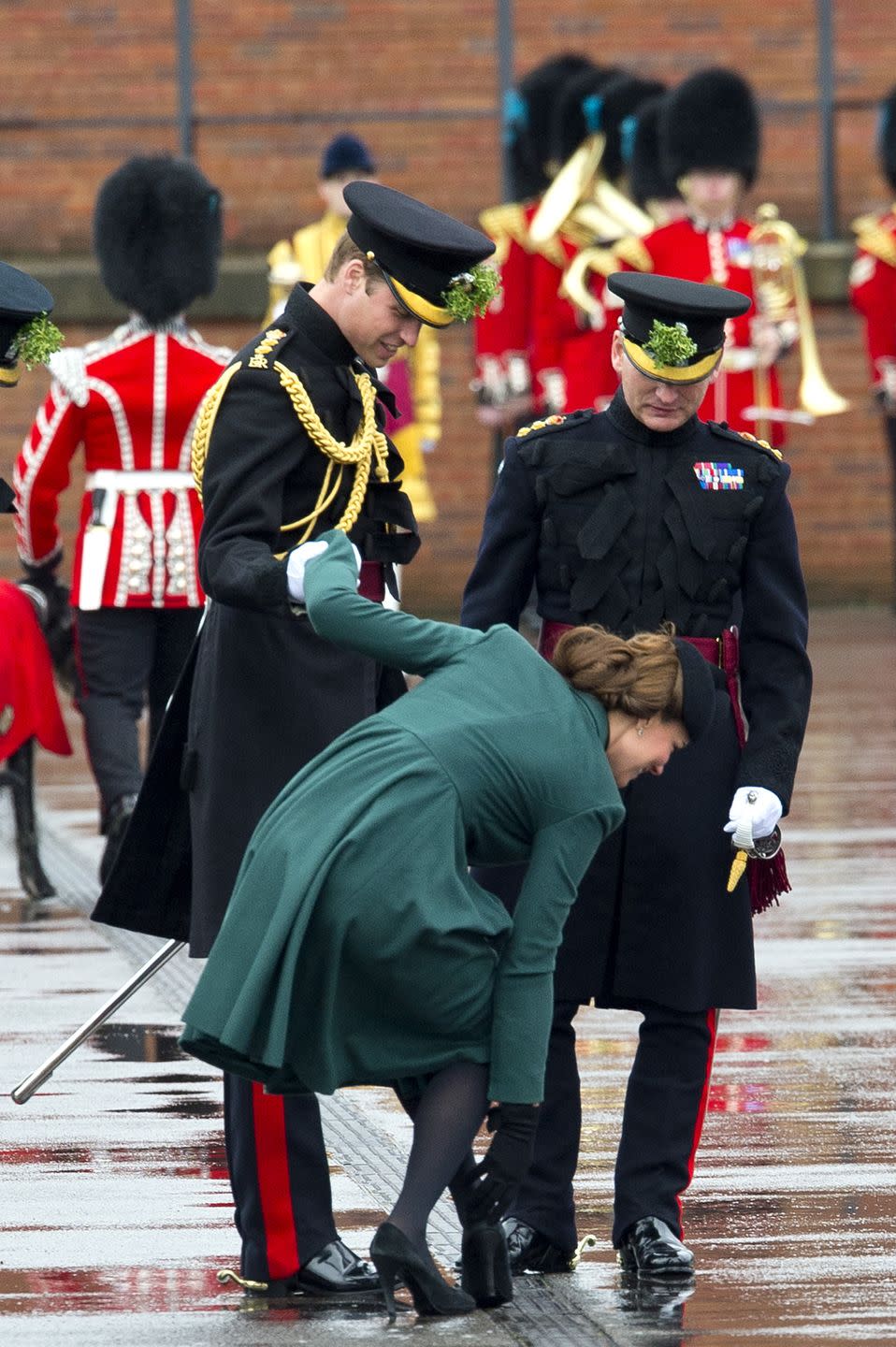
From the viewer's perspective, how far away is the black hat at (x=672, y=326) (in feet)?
15.4

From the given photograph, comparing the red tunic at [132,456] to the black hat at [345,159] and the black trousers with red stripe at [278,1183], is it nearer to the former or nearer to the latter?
the black trousers with red stripe at [278,1183]

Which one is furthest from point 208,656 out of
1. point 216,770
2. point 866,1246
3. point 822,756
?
point 822,756

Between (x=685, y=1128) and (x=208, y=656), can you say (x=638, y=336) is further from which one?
(x=685, y=1128)

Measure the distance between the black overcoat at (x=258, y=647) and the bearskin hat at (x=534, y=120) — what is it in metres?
10.1

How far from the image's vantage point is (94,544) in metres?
7.78

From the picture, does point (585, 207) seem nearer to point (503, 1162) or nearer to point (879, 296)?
point (879, 296)

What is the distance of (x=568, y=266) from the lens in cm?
1384

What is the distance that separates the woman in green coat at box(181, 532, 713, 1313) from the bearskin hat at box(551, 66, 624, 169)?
10.4 metres

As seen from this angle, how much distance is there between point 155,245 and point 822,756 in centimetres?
316

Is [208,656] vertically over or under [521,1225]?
over

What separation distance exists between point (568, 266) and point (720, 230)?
196cm

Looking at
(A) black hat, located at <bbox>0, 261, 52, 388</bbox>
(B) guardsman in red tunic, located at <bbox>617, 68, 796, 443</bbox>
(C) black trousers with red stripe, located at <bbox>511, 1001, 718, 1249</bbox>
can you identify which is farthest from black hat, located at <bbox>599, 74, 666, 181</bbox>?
(C) black trousers with red stripe, located at <bbox>511, 1001, 718, 1249</bbox>

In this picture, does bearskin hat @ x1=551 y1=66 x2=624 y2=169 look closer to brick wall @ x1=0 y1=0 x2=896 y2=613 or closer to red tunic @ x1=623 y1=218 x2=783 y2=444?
brick wall @ x1=0 y1=0 x2=896 y2=613

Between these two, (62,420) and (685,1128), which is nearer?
(685,1128)
